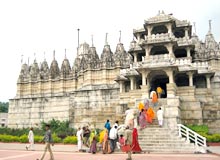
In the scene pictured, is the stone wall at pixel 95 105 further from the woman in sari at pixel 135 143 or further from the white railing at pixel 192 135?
the woman in sari at pixel 135 143

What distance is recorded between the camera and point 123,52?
32.9 metres

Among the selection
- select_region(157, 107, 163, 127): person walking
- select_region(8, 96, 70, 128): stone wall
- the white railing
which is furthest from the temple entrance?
select_region(8, 96, 70, 128): stone wall

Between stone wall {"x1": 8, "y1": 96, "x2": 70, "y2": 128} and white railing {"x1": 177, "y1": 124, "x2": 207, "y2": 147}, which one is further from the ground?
stone wall {"x1": 8, "y1": 96, "x2": 70, "y2": 128}

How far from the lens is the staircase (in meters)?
15.2

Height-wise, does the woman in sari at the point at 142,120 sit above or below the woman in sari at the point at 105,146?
above

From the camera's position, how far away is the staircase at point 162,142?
15.2 m

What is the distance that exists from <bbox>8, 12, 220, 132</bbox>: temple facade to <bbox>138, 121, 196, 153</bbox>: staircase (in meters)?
2.13

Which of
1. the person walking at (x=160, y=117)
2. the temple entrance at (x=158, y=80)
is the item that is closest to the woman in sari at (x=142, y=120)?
the person walking at (x=160, y=117)

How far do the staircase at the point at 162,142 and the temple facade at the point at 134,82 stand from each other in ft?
6.98

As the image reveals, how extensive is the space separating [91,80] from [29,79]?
12.0m

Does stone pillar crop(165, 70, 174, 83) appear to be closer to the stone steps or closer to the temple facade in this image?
the temple facade

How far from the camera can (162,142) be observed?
16016 mm

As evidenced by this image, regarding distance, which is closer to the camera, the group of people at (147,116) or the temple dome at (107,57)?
the group of people at (147,116)

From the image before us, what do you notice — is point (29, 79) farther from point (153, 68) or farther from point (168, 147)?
point (168, 147)
